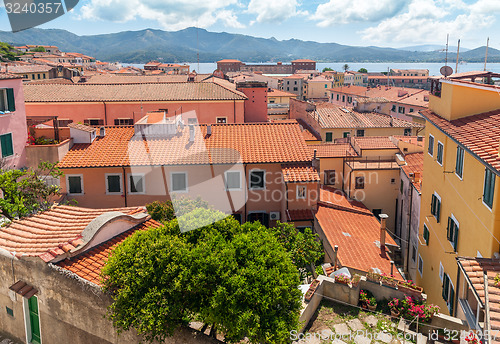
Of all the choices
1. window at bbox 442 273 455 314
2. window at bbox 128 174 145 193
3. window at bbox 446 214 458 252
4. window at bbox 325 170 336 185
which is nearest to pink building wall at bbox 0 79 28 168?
window at bbox 128 174 145 193

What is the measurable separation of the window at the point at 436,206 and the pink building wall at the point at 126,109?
2101cm

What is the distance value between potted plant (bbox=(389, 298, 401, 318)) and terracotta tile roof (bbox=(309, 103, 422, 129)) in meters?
32.4

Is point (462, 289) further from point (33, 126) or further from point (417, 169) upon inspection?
point (33, 126)

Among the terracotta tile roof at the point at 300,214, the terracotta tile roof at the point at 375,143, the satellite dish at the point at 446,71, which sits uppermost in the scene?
the satellite dish at the point at 446,71

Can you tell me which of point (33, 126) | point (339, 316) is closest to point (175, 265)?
point (339, 316)

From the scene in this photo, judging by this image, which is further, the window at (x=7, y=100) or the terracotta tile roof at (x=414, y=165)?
the terracotta tile roof at (x=414, y=165)

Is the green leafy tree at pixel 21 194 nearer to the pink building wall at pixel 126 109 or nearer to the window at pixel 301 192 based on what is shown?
the window at pixel 301 192

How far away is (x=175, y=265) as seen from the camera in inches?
348

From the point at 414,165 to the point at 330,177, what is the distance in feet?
19.0

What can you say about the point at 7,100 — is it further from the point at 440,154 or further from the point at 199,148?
the point at 440,154

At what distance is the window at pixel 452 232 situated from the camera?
1405 cm

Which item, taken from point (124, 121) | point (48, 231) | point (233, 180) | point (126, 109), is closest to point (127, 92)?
point (126, 109)

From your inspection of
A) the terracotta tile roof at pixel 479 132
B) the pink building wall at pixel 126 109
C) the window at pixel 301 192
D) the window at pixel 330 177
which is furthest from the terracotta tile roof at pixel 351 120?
the terracotta tile roof at pixel 479 132

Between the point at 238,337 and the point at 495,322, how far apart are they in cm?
484
